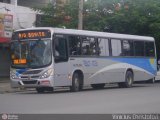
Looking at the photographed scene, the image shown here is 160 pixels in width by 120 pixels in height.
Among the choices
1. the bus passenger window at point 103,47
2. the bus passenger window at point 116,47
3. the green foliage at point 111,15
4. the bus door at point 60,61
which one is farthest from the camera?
the green foliage at point 111,15

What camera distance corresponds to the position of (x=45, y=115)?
46.7 feet

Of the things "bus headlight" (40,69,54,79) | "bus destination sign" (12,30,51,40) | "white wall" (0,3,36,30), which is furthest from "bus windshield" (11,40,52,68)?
"white wall" (0,3,36,30)

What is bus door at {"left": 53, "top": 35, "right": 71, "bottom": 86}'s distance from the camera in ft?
77.8

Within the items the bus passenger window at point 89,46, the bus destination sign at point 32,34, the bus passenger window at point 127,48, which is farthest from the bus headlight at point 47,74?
the bus passenger window at point 127,48

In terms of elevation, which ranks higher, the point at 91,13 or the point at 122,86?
the point at 91,13

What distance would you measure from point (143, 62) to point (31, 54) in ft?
32.2

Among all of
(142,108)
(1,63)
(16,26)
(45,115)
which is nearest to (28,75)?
(142,108)

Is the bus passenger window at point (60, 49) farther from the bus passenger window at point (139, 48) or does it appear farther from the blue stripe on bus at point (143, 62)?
the bus passenger window at point (139, 48)

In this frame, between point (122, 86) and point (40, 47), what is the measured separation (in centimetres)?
848

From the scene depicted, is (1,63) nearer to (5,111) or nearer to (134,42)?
(134,42)

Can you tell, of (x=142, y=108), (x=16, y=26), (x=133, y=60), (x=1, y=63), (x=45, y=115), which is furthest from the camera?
(x=1, y=63)

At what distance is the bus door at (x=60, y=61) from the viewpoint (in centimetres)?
2370

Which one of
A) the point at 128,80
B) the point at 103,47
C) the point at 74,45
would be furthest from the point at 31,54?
the point at 128,80

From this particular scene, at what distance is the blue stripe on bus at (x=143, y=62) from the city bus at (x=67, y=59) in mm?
59
